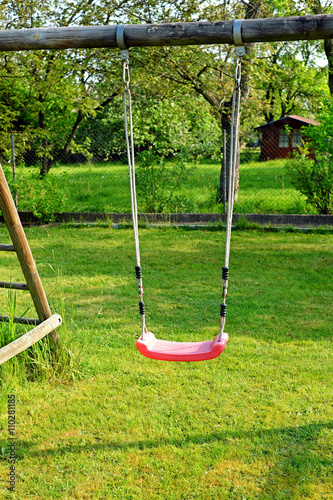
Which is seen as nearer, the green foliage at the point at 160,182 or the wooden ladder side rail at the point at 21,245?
the wooden ladder side rail at the point at 21,245

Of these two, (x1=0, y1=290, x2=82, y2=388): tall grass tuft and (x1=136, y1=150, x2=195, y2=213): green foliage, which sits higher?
(x1=136, y1=150, x2=195, y2=213): green foliage

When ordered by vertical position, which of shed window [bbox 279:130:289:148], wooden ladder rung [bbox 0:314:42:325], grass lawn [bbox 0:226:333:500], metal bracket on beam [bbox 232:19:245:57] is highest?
shed window [bbox 279:130:289:148]

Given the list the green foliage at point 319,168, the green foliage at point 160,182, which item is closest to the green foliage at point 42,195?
the green foliage at point 160,182

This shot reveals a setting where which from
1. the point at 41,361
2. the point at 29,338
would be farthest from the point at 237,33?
the point at 41,361

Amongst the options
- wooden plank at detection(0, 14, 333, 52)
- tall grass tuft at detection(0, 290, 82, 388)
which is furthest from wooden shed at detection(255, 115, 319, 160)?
wooden plank at detection(0, 14, 333, 52)

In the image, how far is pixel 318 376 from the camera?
3.74 metres

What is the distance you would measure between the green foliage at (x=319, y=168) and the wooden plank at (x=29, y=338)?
6.73 metres

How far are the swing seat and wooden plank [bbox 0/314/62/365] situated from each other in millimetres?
828

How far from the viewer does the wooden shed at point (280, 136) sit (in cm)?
2788

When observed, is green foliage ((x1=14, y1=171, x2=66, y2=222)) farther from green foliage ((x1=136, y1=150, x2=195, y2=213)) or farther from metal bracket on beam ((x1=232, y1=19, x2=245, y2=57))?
metal bracket on beam ((x1=232, y1=19, x2=245, y2=57))

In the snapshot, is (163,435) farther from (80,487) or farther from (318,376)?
(318,376)

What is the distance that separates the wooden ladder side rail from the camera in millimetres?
3254

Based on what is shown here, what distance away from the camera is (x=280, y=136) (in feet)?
100

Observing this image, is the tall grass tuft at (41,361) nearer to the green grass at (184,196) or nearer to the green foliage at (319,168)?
the green grass at (184,196)
